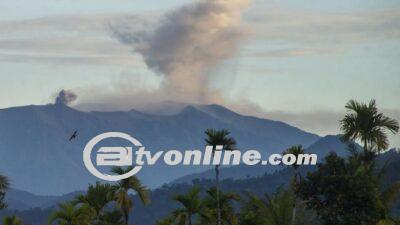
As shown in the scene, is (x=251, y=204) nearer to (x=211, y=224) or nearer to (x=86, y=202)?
(x=211, y=224)

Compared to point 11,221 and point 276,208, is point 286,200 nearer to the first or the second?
point 276,208

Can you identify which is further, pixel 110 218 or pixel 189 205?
pixel 110 218

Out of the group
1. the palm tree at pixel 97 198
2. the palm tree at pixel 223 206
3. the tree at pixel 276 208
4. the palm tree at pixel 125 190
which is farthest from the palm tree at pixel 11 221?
the tree at pixel 276 208

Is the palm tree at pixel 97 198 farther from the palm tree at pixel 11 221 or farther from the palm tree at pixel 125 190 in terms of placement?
the palm tree at pixel 11 221

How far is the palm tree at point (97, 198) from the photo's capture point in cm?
7031

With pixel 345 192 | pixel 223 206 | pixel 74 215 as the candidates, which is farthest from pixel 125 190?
pixel 345 192

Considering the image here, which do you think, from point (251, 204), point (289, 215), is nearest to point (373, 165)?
point (289, 215)

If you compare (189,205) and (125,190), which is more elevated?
(125,190)

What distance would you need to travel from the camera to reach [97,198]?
7081cm

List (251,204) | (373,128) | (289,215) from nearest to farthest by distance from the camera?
(373,128), (289,215), (251,204)

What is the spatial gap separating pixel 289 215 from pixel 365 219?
9.05 meters

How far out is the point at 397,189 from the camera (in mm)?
62938

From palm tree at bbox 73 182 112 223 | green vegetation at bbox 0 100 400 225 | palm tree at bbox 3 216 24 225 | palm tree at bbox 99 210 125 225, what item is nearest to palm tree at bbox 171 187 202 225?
green vegetation at bbox 0 100 400 225

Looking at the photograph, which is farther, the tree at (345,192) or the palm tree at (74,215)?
the tree at (345,192)
